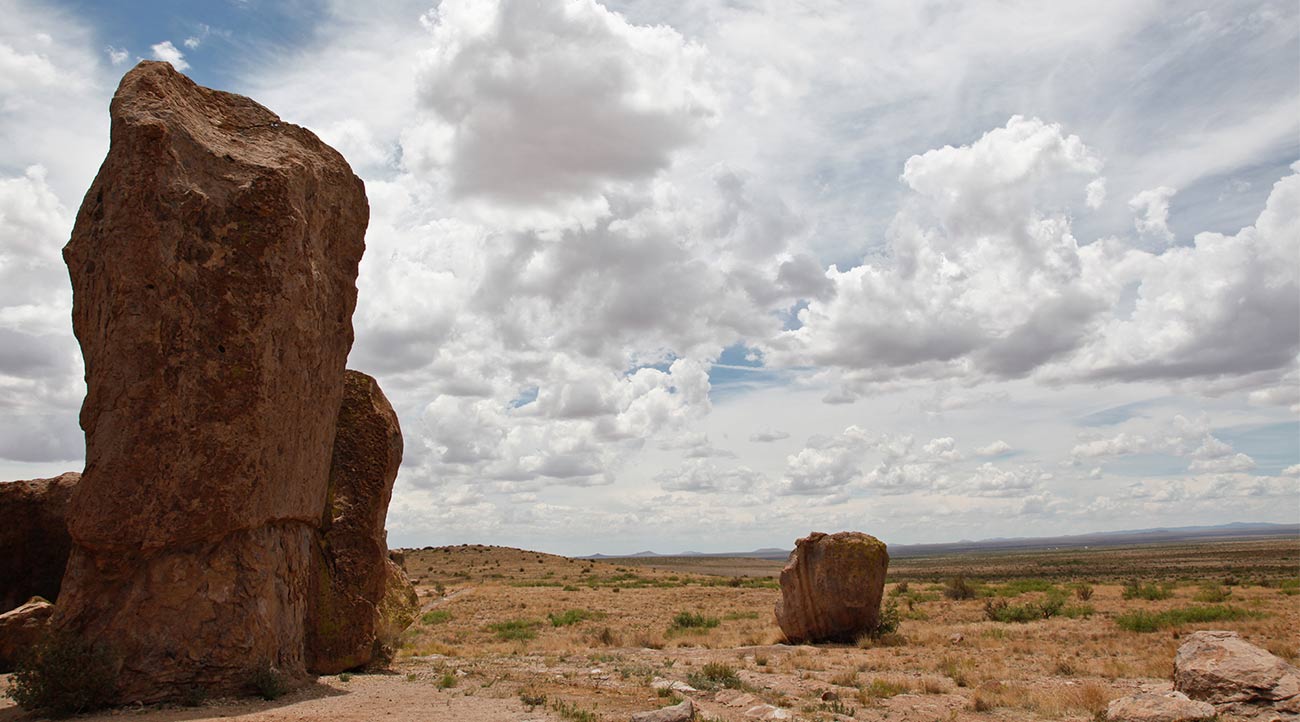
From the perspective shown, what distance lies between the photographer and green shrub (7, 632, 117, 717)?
10.6 meters

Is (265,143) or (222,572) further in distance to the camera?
(265,143)

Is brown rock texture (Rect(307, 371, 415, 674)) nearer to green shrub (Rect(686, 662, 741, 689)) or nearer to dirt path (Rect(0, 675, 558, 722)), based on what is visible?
dirt path (Rect(0, 675, 558, 722))

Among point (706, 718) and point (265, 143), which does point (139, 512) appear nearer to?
point (265, 143)

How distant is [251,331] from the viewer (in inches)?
480

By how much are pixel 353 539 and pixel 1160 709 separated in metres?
12.7

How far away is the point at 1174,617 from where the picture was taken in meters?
26.1

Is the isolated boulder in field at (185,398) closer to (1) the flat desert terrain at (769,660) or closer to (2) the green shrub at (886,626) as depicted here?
(1) the flat desert terrain at (769,660)

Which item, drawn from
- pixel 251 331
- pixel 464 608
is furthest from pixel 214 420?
pixel 464 608

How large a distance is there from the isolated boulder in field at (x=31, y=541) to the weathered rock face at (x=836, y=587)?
17383 mm

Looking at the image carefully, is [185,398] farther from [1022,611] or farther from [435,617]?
[1022,611]

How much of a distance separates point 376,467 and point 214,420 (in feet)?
14.5

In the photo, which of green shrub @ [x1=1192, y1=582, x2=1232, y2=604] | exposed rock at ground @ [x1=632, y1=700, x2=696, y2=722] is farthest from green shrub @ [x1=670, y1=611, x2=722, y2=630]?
exposed rock at ground @ [x1=632, y1=700, x2=696, y2=722]

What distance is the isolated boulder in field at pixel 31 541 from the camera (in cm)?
1559

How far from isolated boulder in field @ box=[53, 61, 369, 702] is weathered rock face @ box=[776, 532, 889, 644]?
14.7 metres
